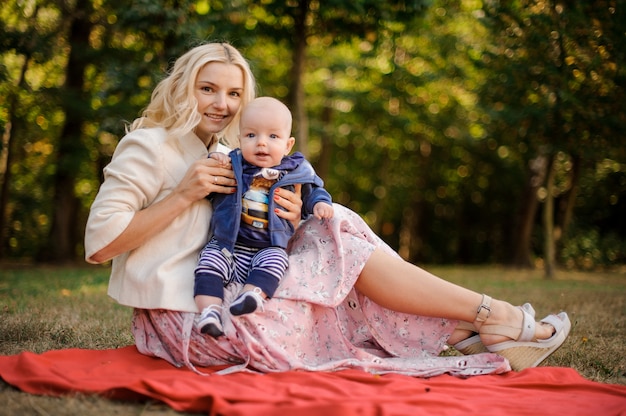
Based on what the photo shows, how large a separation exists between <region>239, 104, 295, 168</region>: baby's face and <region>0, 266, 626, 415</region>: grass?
112cm

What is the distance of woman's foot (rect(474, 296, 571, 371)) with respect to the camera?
2.84 meters

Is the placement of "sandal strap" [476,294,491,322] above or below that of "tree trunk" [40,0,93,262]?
below

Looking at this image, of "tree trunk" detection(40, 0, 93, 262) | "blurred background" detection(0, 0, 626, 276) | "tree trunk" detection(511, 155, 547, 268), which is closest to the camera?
"blurred background" detection(0, 0, 626, 276)

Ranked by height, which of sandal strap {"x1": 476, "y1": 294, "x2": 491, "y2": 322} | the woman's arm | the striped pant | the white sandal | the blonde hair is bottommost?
the white sandal

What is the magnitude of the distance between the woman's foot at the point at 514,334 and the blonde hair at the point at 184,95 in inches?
59.5

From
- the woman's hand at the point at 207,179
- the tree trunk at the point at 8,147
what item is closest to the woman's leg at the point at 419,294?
the woman's hand at the point at 207,179

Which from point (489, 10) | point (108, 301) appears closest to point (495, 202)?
point (489, 10)

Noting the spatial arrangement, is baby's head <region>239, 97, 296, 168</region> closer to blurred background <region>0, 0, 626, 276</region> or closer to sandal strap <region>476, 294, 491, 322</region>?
sandal strap <region>476, 294, 491, 322</region>

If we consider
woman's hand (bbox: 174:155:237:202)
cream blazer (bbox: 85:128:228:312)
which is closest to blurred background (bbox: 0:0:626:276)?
cream blazer (bbox: 85:128:228:312)

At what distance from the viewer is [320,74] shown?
14.3m

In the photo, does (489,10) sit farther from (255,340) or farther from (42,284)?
(255,340)

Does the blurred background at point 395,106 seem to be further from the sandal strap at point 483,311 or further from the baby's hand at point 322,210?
the sandal strap at point 483,311

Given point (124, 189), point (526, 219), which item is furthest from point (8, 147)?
point (526, 219)

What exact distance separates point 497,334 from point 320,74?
12042 mm
